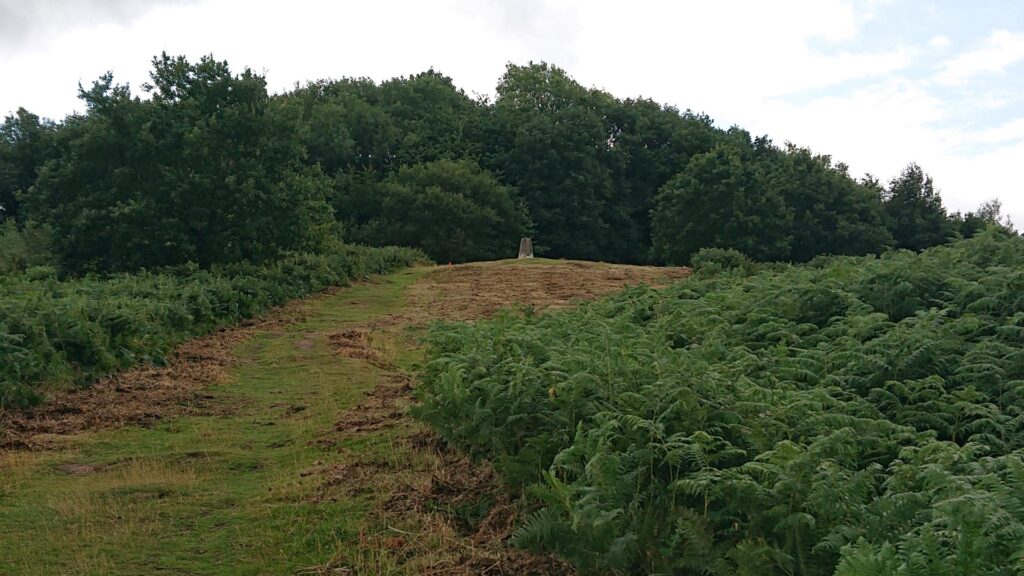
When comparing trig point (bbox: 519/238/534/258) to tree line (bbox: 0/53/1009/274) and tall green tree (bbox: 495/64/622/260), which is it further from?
tall green tree (bbox: 495/64/622/260)

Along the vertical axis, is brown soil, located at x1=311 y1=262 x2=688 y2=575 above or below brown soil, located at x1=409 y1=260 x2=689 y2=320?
below

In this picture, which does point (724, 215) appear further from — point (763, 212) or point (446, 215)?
point (446, 215)

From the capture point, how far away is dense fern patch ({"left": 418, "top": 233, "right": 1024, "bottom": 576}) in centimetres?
402

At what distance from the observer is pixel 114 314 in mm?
13375

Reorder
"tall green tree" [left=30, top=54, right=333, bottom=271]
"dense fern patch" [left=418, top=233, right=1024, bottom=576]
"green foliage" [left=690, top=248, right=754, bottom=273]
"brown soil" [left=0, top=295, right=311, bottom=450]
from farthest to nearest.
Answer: "green foliage" [left=690, top=248, right=754, bottom=273] < "tall green tree" [left=30, top=54, right=333, bottom=271] < "brown soil" [left=0, top=295, right=311, bottom=450] < "dense fern patch" [left=418, top=233, right=1024, bottom=576]

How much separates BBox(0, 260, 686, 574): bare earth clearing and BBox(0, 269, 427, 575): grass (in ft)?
0.08

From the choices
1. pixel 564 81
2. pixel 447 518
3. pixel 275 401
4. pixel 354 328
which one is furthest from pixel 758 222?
pixel 447 518

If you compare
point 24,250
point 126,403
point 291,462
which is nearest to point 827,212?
point 24,250

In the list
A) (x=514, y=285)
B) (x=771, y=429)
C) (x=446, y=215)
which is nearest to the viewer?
(x=771, y=429)

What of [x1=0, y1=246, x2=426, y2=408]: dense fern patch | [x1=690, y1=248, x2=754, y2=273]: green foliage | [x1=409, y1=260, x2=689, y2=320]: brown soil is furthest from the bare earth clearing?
[x1=690, y1=248, x2=754, y2=273]: green foliage

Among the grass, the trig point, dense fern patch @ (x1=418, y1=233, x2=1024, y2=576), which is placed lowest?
the grass

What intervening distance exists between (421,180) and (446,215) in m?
4.11

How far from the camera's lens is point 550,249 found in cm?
5666

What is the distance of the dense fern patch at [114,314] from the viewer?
36.4 feet
